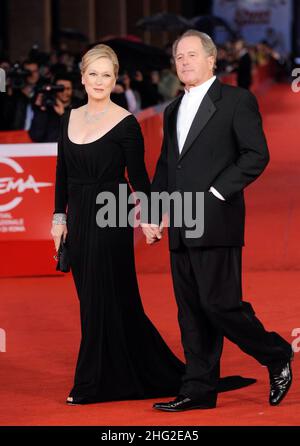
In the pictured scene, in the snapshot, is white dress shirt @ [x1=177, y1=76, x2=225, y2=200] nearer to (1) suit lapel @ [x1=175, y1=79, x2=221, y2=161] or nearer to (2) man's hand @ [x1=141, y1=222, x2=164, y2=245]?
(1) suit lapel @ [x1=175, y1=79, x2=221, y2=161]

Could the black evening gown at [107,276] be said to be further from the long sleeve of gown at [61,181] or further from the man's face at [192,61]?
the man's face at [192,61]

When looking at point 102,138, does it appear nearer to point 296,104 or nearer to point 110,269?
point 110,269

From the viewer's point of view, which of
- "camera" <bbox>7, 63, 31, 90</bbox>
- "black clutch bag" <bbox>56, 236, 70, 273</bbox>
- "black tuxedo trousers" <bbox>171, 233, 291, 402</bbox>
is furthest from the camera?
"camera" <bbox>7, 63, 31, 90</bbox>

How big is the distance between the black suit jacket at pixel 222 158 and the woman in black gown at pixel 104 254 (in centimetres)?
44

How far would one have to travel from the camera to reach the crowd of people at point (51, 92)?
1299cm

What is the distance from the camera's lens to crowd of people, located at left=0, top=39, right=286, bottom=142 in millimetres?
12992

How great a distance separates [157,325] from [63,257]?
218cm

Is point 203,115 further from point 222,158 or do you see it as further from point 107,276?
point 107,276

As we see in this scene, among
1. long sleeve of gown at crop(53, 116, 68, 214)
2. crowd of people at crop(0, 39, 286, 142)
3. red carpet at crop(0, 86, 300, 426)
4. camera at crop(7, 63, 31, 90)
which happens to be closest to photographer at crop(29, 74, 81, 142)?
crowd of people at crop(0, 39, 286, 142)

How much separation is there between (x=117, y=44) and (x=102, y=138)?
13427 mm

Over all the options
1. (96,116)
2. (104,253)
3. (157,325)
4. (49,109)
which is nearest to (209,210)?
(104,253)

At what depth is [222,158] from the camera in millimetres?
6473

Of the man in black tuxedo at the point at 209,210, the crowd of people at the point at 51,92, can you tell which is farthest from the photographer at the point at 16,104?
the man in black tuxedo at the point at 209,210

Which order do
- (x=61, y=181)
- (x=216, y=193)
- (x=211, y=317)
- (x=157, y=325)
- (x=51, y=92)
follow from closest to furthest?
(x=216, y=193), (x=211, y=317), (x=61, y=181), (x=157, y=325), (x=51, y=92)
